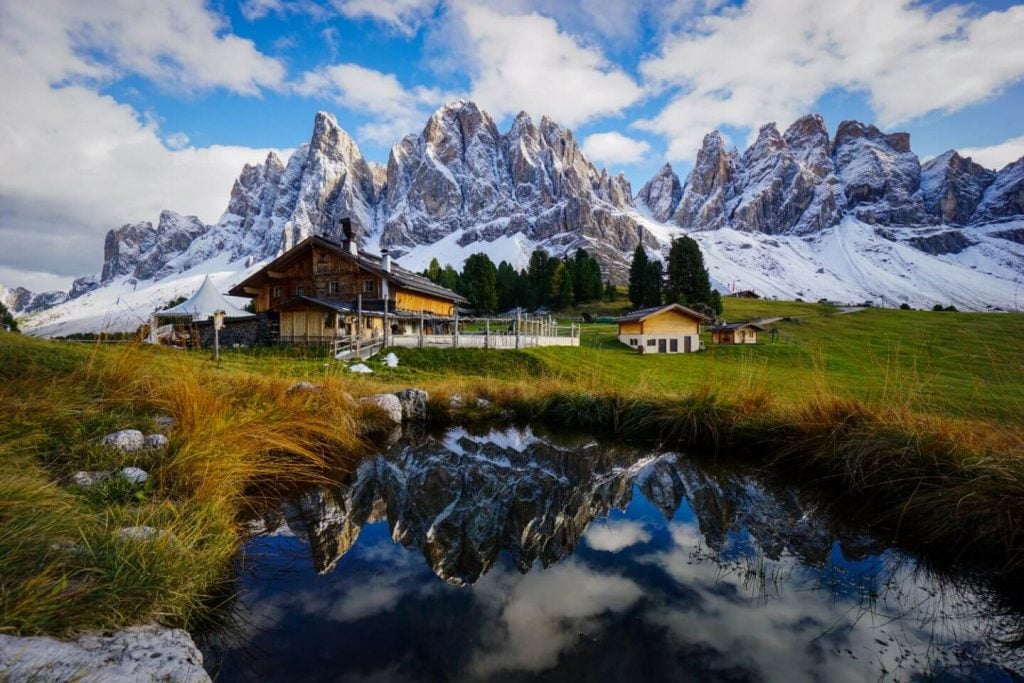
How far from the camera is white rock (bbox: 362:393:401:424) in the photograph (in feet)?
29.6

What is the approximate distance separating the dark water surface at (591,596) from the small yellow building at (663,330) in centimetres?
2651

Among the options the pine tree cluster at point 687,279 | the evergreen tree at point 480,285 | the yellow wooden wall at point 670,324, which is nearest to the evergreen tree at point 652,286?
the pine tree cluster at point 687,279

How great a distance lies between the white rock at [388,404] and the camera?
9008mm

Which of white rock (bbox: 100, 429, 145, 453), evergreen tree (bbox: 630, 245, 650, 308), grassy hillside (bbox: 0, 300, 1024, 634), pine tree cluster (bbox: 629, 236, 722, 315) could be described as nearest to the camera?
grassy hillside (bbox: 0, 300, 1024, 634)

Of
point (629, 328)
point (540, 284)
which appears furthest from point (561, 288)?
point (629, 328)

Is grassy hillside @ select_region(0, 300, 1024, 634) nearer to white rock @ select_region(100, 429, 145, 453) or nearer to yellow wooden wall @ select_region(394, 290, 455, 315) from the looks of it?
white rock @ select_region(100, 429, 145, 453)

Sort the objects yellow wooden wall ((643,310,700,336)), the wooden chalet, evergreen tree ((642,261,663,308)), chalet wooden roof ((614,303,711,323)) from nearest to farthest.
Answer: the wooden chalet < chalet wooden roof ((614,303,711,323)) < yellow wooden wall ((643,310,700,336)) < evergreen tree ((642,261,663,308))

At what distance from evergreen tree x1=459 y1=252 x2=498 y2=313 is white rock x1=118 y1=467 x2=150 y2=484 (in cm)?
6564

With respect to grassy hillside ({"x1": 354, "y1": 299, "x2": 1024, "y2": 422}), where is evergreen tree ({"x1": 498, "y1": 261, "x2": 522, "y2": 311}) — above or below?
above

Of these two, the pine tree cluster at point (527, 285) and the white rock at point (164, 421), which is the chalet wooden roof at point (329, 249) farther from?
the pine tree cluster at point (527, 285)

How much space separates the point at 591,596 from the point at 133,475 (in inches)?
175

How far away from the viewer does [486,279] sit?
7106 centimetres

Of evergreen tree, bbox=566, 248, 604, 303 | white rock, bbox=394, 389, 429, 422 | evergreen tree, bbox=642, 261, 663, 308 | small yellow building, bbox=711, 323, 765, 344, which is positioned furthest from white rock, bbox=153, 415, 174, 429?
evergreen tree, bbox=566, 248, 604, 303

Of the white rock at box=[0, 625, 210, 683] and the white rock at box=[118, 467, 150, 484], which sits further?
the white rock at box=[118, 467, 150, 484]
